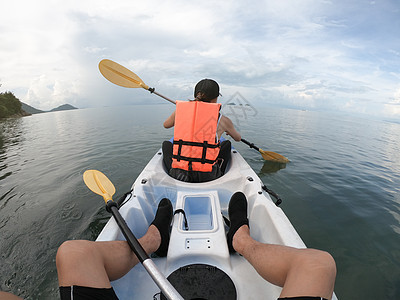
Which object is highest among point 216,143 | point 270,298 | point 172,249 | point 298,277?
point 216,143

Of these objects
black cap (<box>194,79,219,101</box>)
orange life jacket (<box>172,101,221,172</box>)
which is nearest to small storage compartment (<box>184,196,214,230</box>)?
orange life jacket (<box>172,101,221,172</box>)

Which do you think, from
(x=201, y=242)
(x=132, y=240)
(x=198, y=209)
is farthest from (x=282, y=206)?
(x=132, y=240)

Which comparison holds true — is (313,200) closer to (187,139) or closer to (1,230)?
(187,139)

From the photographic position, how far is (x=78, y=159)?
6387 millimetres

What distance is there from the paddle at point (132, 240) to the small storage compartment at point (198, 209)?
865 mm

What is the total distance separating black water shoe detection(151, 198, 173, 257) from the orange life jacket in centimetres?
72

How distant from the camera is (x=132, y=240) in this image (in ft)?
4.40

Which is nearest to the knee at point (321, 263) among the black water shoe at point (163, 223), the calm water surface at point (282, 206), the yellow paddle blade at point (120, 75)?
the black water shoe at point (163, 223)

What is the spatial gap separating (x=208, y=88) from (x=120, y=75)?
2562mm

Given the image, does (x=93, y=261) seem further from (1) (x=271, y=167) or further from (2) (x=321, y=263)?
(1) (x=271, y=167)

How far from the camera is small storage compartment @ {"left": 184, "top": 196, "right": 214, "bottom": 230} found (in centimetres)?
221

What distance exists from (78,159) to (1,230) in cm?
383

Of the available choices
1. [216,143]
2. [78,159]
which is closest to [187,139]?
[216,143]

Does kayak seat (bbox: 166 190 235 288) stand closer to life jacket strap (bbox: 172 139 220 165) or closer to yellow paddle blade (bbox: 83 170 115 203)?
life jacket strap (bbox: 172 139 220 165)
